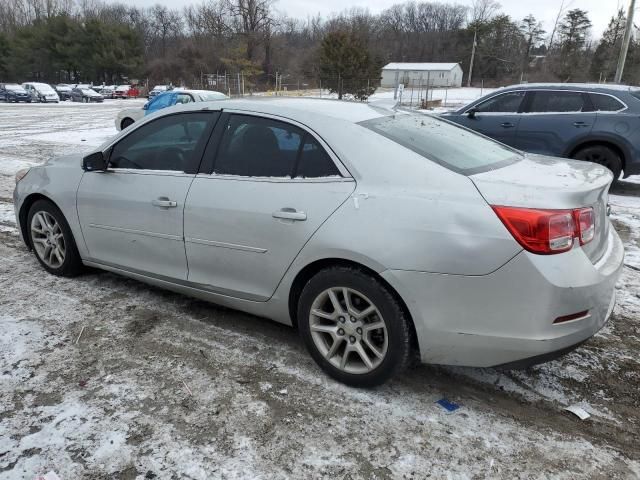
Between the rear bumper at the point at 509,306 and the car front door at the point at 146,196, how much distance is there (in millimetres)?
1594

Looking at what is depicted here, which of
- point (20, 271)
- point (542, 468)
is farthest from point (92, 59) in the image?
point (542, 468)

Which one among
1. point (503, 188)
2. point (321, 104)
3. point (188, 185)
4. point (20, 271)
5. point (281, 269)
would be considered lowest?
point (20, 271)

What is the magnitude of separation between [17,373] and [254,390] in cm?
142

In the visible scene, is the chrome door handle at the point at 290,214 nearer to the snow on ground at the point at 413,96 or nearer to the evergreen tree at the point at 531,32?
the snow on ground at the point at 413,96

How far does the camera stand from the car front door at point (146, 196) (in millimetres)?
3352

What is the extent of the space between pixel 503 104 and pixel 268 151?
6.61 metres

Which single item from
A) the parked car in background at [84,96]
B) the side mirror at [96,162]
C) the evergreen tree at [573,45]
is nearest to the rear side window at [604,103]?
the side mirror at [96,162]

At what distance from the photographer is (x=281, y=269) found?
9.52ft

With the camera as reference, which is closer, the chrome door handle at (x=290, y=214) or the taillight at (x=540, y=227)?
the taillight at (x=540, y=227)

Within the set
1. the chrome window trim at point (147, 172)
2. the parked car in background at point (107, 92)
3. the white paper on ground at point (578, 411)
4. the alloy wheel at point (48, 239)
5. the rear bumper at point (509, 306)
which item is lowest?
the parked car in background at point (107, 92)

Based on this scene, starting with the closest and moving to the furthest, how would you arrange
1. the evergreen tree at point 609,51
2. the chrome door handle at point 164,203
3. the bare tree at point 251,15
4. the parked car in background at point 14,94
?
1. the chrome door handle at point 164,203
2. the parked car in background at point 14,94
3. the evergreen tree at point 609,51
4. the bare tree at point 251,15

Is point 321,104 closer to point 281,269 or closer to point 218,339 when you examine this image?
point 281,269

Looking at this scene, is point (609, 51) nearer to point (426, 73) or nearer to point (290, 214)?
point (426, 73)

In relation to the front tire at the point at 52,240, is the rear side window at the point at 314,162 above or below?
above
